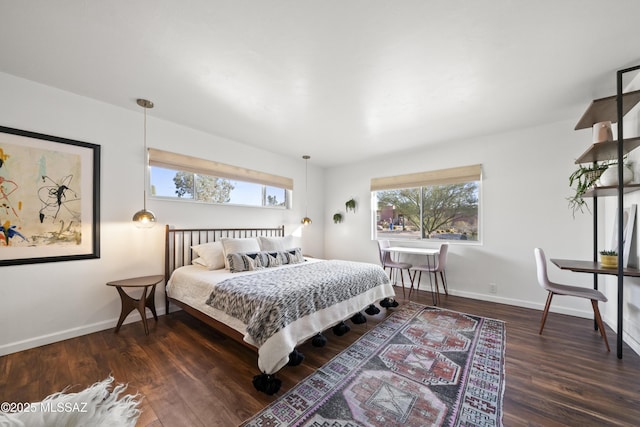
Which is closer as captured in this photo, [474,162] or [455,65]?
[455,65]

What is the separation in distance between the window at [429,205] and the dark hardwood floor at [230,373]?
5.75 ft

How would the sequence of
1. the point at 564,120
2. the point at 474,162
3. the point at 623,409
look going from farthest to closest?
the point at 474,162 → the point at 564,120 → the point at 623,409

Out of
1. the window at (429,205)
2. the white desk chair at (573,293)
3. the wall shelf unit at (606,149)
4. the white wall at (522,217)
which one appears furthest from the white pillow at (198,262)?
the wall shelf unit at (606,149)

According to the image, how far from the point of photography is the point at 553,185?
3.29 meters

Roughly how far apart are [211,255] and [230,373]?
5.17ft

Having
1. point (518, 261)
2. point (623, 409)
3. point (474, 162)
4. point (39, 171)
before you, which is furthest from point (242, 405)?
point (474, 162)

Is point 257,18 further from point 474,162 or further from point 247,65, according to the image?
point 474,162

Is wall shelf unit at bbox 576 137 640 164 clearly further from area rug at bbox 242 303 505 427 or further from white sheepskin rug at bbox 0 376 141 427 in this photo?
white sheepskin rug at bbox 0 376 141 427

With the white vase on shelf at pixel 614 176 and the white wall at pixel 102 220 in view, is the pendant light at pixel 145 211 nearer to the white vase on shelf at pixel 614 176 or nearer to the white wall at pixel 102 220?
the white wall at pixel 102 220

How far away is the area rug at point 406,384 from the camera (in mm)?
1532

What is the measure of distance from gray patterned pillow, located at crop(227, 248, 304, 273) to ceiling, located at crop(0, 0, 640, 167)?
178 centimetres

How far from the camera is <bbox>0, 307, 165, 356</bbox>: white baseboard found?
88.6 inches

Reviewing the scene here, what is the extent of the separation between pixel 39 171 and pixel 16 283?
1081 mm

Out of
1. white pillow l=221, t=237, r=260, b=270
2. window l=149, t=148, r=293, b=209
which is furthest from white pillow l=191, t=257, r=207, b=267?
window l=149, t=148, r=293, b=209
